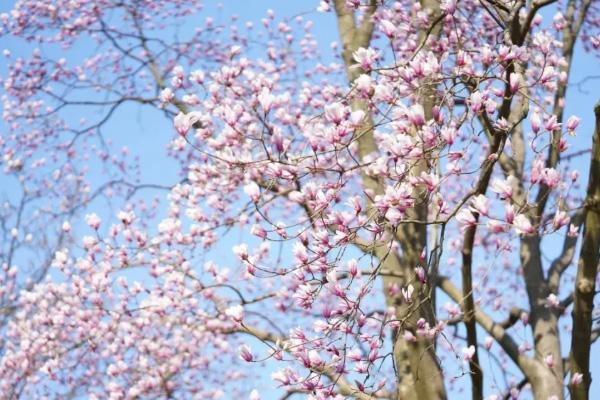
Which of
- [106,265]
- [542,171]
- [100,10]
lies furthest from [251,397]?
[100,10]

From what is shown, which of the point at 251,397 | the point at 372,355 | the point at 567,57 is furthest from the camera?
the point at 567,57

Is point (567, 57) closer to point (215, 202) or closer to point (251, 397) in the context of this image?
point (215, 202)

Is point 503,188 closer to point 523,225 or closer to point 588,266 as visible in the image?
point 523,225

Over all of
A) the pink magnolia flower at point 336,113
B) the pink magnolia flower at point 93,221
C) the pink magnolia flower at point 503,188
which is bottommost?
the pink magnolia flower at point 503,188

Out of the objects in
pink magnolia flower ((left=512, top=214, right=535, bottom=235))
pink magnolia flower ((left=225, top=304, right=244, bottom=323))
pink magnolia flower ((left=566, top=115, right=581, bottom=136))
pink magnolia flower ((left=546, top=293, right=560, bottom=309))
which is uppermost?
pink magnolia flower ((left=546, top=293, right=560, bottom=309))

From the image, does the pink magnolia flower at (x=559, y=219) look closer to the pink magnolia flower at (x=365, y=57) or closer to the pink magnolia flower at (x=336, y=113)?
the pink magnolia flower at (x=336, y=113)

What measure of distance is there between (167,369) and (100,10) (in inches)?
194

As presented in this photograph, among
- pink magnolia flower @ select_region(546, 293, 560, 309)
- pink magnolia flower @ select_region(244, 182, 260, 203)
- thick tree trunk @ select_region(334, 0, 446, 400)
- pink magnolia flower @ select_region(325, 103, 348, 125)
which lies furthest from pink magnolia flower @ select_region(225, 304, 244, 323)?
pink magnolia flower @ select_region(546, 293, 560, 309)

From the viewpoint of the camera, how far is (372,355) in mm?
3820

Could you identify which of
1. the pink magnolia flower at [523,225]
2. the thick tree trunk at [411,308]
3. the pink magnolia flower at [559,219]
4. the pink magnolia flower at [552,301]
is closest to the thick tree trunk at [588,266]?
the pink magnolia flower at [559,219]

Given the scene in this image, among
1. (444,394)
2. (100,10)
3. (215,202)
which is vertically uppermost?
(100,10)

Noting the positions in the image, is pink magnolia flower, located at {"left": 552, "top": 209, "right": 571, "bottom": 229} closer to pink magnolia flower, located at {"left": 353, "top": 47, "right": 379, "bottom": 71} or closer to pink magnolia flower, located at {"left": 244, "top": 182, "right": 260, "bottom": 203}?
pink magnolia flower, located at {"left": 353, "top": 47, "right": 379, "bottom": 71}

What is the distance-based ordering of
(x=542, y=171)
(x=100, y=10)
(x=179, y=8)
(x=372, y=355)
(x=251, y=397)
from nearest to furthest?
(x=542, y=171)
(x=372, y=355)
(x=251, y=397)
(x=100, y=10)
(x=179, y=8)

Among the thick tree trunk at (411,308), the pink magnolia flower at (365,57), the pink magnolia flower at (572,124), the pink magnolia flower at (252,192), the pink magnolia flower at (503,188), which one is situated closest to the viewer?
the pink magnolia flower at (503,188)
